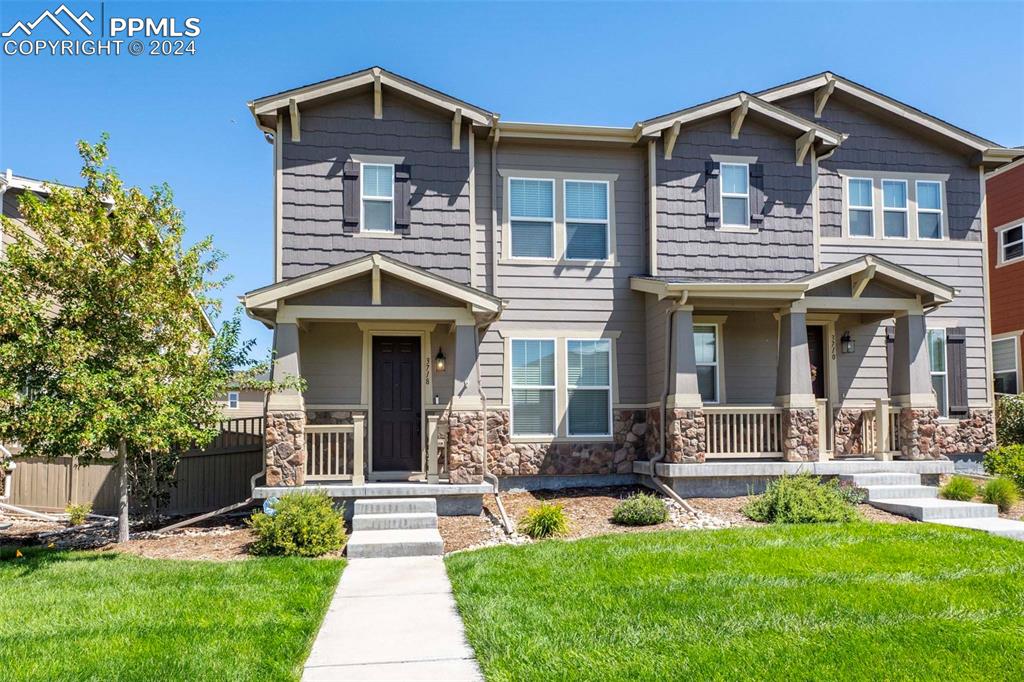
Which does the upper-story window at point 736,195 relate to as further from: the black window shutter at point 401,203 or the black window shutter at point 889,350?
the black window shutter at point 401,203

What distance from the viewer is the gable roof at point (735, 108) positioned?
1319 cm

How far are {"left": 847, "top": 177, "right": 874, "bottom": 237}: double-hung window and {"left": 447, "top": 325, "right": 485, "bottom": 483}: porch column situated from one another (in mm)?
7706

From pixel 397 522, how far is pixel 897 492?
7224 millimetres

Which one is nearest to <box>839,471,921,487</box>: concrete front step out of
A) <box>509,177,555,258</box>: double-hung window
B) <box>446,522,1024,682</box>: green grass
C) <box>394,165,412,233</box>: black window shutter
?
<box>446,522,1024,682</box>: green grass

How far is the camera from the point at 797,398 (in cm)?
1230

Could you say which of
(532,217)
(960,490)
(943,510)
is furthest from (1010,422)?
(532,217)

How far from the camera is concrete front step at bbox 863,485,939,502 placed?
1159 cm

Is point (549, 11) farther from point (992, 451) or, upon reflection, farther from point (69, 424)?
point (992, 451)

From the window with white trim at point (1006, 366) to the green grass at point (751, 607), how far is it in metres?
11.1

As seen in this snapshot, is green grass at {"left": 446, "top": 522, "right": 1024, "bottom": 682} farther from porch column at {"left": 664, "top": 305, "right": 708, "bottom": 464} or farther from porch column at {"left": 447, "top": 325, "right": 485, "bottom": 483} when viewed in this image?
porch column at {"left": 664, "top": 305, "right": 708, "bottom": 464}

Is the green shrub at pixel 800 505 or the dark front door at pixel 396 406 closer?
the green shrub at pixel 800 505

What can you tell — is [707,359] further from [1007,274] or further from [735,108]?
[1007,274]

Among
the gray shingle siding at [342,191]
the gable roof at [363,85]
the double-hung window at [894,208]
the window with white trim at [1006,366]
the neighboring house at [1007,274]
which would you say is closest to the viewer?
the gable roof at [363,85]

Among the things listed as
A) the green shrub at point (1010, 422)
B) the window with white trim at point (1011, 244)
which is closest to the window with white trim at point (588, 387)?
the green shrub at point (1010, 422)
